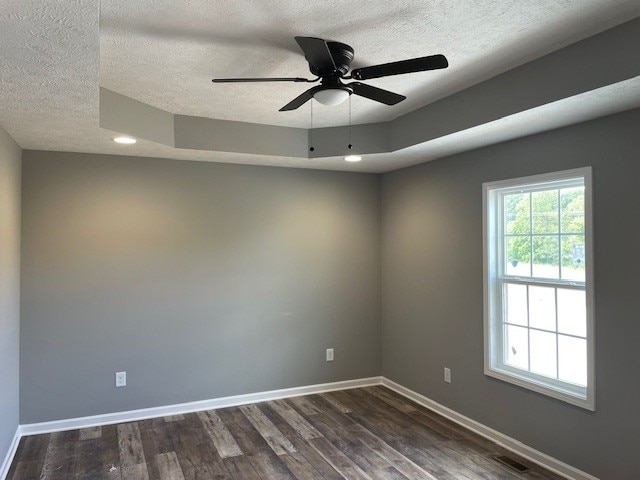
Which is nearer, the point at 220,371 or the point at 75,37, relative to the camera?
the point at 75,37

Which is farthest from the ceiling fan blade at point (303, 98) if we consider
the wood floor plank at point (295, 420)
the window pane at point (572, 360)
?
the wood floor plank at point (295, 420)

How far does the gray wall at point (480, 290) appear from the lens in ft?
8.90

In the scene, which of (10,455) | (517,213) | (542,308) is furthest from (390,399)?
(10,455)

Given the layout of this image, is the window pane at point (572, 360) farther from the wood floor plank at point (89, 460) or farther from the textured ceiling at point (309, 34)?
the wood floor plank at point (89, 460)

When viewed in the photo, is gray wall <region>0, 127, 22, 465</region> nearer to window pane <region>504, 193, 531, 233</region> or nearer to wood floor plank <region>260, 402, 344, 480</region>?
wood floor plank <region>260, 402, 344, 480</region>

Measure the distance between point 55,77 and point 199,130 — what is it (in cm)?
172

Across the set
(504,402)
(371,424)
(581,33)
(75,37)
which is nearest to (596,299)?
(504,402)

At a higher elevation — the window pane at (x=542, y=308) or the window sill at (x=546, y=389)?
the window pane at (x=542, y=308)

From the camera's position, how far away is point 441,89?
3219 mm

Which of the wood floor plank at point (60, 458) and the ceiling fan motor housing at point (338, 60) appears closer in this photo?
the ceiling fan motor housing at point (338, 60)

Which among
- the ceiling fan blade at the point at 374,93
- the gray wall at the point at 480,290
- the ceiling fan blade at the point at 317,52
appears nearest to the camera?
the ceiling fan blade at the point at 317,52

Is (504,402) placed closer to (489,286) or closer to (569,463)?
(569,463)

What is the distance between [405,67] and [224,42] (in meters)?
0.96

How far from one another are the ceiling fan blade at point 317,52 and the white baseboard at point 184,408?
3243 mm
